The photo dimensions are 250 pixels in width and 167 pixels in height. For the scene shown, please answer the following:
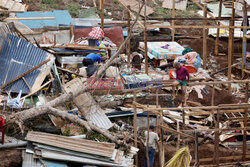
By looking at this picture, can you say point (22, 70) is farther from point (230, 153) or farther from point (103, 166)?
point (230, 153)

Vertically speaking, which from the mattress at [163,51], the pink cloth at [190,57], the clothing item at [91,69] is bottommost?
the mattress at [163,51]

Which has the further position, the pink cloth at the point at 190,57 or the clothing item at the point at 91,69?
the pink cloth at the point at 190,57

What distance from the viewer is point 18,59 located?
12.9 metres

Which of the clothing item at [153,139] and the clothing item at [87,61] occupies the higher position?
the clothing item at [87,61]

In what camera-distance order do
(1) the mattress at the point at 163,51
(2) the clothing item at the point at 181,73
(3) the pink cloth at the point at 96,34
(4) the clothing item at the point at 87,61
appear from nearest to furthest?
(2) the clothing item at the point at 181,73
(4) the clothing item at the point at 87,61
(3) the pink cloth at the point at 96,34
(1) the mattress at the point at 163,51

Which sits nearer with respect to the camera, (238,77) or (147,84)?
(147,84)

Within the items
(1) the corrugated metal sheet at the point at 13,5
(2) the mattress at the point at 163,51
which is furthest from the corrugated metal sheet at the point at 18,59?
(1) the corrugated metal sheet at the point at 13,5

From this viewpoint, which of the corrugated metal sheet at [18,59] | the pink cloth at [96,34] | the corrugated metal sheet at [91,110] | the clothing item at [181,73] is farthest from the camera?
the pink cloth at [96,34]

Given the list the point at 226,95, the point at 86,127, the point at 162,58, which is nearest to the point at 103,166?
the point at 86,127

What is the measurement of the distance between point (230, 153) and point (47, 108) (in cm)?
520

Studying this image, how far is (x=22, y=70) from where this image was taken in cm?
1268

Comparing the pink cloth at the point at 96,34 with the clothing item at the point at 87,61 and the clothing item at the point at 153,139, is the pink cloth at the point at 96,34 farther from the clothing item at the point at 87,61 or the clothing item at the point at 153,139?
the clothing item at the point at 153,139

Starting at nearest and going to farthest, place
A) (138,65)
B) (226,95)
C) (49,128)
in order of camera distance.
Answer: (49,128) < (226,95) < (138,65)

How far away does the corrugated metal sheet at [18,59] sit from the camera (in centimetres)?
1248
